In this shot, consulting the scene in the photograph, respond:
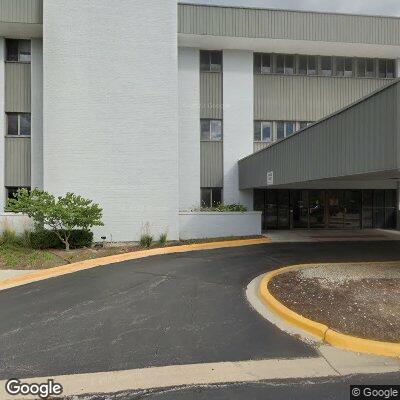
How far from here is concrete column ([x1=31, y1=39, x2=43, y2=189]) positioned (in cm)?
1642

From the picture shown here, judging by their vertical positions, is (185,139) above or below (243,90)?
below

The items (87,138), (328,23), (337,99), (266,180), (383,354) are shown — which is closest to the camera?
(383,354)

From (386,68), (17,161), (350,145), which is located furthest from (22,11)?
(386,68)

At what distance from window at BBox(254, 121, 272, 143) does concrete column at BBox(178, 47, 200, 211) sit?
3457 millimetres

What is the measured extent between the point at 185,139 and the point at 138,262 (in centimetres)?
907

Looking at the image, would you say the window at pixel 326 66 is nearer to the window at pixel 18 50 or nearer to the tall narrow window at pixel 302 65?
the tall narrow window at pixel 302 65

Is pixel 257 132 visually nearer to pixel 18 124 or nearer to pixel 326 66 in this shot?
pixel 326 66

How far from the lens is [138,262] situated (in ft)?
36.6

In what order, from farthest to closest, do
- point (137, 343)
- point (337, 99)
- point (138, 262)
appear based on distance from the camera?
point (337, 99)
point (138, 262)
point (137, 343)

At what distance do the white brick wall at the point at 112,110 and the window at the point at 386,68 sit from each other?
43.2 ft

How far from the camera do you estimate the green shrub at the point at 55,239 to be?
13414mm

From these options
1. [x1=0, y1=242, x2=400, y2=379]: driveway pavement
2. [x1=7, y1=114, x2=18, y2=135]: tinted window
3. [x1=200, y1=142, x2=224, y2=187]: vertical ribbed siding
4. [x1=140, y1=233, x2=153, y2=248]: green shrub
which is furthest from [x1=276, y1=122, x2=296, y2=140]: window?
[x1=7, y1=114, x2=18, y2=135]: tinted window

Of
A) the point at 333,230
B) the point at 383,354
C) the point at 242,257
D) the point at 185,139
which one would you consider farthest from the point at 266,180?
the point at 383,354

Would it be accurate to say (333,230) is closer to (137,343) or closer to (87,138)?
(87,138)
